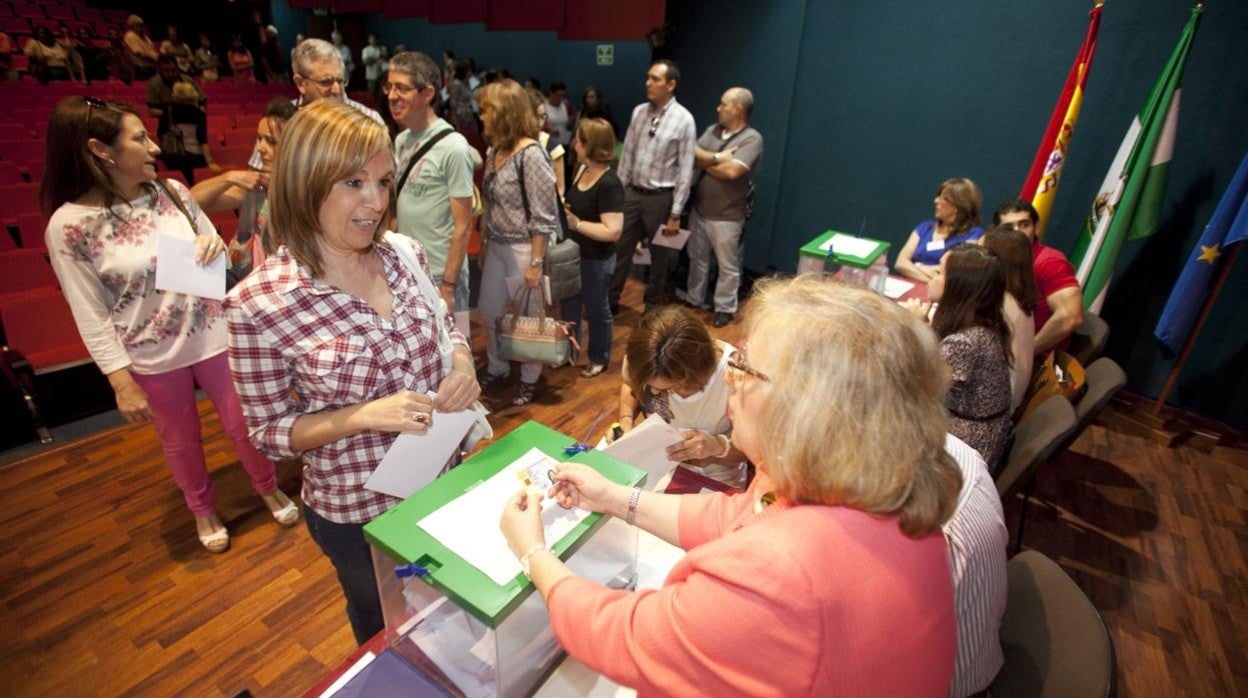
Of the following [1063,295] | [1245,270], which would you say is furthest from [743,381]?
[1245,270]

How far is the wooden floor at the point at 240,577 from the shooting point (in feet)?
6.65

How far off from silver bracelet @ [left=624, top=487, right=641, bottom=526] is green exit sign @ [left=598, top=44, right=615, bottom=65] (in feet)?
20.7

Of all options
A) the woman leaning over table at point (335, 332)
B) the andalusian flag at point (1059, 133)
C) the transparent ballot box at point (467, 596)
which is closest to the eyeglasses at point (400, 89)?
the woman leaning over table at point (335, 332)

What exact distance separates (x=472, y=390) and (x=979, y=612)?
1127mm

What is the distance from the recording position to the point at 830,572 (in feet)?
2.33

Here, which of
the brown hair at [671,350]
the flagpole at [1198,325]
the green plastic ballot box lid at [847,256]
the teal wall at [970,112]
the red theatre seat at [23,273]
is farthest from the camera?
the teal wall at [970,112]

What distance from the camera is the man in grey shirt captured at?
435 cm

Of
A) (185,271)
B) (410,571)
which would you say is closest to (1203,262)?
(410,571)

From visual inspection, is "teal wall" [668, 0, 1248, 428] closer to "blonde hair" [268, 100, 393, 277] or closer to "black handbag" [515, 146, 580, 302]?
"black handbag" [515, 146, 580, 302]

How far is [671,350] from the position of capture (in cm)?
168

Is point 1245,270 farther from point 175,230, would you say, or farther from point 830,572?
point 175,230

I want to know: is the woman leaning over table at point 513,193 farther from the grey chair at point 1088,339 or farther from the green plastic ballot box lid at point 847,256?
the grey chair at point 1088,339

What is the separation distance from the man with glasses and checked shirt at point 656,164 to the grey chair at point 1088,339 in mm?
2415

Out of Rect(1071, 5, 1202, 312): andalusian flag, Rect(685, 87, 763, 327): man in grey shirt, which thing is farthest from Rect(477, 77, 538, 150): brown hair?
Rect(1071, 5, 1202, 312): andalusian flag
